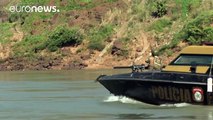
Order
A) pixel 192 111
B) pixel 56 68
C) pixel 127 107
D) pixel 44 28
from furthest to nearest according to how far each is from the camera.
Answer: pixel 44 28, pixel 56 68, pixel 127 107, pixel 192 111

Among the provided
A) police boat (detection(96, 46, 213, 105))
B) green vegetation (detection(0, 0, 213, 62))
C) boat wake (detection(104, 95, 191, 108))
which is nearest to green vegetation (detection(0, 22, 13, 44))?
green vegetation (detection(0, 0, 213, 62))

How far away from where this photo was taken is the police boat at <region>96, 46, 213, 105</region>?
17141mm

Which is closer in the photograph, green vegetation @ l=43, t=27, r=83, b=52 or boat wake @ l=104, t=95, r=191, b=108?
boat wake @ l=104, t=95, r=191, b=108

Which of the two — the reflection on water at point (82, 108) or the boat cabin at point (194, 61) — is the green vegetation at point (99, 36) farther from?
the boat cabin at point (194, 61)

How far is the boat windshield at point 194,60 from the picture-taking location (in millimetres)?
17791

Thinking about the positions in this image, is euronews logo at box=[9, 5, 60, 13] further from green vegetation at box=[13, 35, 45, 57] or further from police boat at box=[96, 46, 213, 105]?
police boat at box=[96, 46, 213, 105]

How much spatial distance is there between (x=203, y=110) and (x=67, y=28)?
111ft

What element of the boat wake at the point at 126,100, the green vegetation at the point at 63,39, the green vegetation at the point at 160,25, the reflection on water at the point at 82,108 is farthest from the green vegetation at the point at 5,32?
the boat wake at the point at 126,100

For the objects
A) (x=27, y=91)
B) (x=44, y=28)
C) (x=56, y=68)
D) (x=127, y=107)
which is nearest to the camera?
(x=127, y=107)

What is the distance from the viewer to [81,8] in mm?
53812

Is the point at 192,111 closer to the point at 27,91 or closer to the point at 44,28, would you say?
the point at 27,91

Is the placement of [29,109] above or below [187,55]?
below

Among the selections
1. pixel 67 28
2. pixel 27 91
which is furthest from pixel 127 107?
pixel 67 28

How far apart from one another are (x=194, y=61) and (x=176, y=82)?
3.36ft
